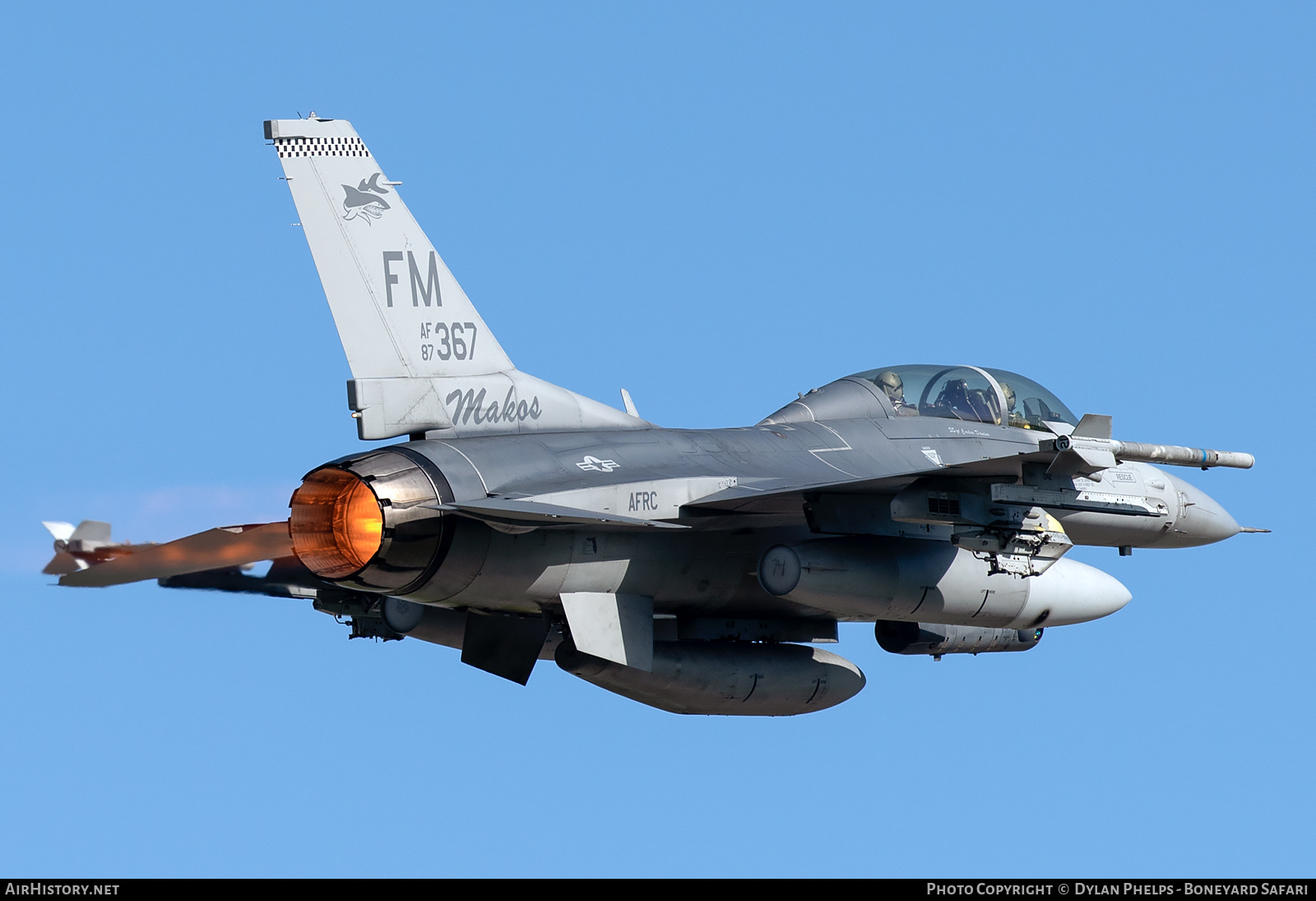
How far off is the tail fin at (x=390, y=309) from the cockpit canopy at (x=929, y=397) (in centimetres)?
306

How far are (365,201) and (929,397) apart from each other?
228 inches

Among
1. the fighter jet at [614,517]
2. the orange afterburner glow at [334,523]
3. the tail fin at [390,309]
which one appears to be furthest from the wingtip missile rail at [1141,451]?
the orange afterburner glow at [334,523]

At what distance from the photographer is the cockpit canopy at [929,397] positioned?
17.0m

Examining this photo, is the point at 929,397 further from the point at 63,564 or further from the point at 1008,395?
the point at 63,564

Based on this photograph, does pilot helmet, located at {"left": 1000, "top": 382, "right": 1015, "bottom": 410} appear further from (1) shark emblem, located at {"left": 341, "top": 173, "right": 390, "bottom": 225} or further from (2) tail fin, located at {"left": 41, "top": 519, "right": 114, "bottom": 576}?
(2) tail fin, located at {"left": 41, "top": 519, "right": 114, "bottom": 576}

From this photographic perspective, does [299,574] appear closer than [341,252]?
No

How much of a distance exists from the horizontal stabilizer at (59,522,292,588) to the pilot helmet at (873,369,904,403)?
5.94m

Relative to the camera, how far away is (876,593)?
15.2 meters

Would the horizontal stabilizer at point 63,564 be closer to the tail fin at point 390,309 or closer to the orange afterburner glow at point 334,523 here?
the orange afterburner glow at point 334,523

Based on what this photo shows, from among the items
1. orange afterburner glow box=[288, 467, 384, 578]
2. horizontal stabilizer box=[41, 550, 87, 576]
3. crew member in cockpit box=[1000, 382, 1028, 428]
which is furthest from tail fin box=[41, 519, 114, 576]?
crew member in cockpit box=[1000, 382, 1028, 428]
